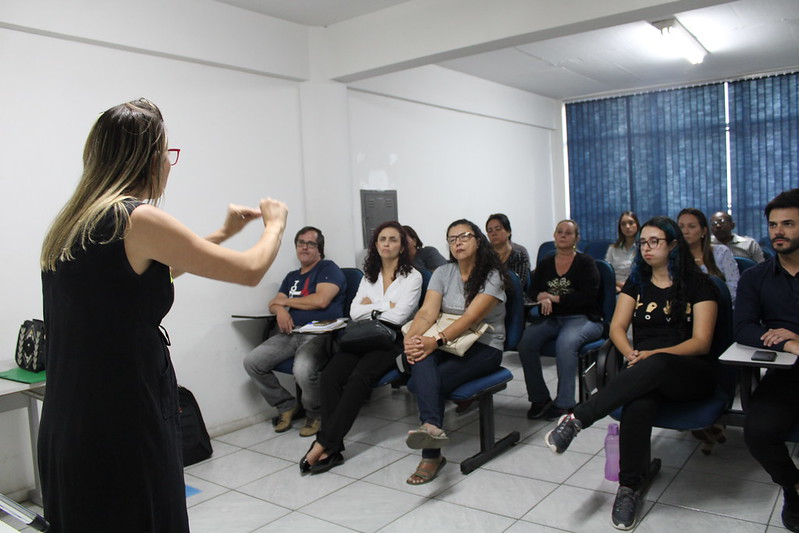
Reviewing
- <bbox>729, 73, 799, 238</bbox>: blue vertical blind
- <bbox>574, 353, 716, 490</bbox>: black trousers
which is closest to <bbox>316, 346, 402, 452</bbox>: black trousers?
<bbox>574, 353, 716, 490</bbox>: black trousers

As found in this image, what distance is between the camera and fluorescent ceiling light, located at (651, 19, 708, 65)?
514cm

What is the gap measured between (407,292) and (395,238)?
0.37 meters

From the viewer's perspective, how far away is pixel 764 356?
8.12ft

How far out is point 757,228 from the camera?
289 inches

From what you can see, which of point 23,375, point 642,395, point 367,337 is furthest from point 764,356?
point 23,375

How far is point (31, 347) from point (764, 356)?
3.20m

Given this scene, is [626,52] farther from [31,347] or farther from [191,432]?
[31,347]

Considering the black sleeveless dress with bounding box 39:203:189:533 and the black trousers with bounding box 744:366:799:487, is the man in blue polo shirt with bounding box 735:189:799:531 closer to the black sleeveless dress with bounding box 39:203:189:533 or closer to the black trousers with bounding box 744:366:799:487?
the black trousers with bounding box 744:366:799:487

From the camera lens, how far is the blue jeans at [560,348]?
3.94 meters

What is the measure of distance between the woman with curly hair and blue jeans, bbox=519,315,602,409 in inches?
32.8

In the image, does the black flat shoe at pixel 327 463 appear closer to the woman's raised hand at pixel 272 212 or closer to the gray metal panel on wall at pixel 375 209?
the gray metal panel on wall at pixel 375 209

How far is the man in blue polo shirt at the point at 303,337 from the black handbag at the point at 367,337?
39 cm

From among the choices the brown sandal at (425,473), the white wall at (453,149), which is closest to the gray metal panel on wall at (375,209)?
the white wall at (453,149)

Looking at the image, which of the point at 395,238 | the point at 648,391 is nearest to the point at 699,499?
the point at 648,391
